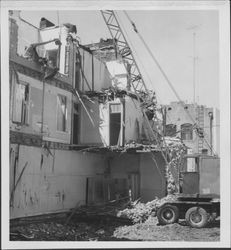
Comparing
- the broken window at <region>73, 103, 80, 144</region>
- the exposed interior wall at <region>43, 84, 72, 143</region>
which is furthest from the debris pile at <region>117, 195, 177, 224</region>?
the broken window at <region>73, 103, 80, 144</region>

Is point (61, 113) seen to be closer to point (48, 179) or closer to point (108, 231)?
point (48, 179)

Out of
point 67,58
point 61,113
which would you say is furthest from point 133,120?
point 67,58

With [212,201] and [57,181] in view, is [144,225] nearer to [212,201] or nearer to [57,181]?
[212,201]

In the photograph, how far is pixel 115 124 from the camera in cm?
1770

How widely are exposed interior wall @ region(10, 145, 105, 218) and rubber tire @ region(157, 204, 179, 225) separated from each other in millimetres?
3646

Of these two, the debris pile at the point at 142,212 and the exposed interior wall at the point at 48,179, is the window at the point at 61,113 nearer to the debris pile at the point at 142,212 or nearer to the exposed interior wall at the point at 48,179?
the exposed interior wall at the point at 48,179

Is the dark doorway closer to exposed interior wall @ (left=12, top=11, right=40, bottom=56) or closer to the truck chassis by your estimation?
exposed interior wall @ (left=12, top=11, right=40, bottom=56)

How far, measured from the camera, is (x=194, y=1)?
979 cm

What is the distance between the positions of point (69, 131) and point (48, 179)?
2.41m

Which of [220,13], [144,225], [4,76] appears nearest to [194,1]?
[220,13]

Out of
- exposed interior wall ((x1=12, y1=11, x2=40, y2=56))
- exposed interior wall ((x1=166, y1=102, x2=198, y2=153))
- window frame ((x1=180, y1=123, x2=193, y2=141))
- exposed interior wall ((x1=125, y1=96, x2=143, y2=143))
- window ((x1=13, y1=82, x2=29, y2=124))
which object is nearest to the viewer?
window ((x1=13, y1=82, x2=29, y2=124))

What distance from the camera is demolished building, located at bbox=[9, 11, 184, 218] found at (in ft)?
40.9

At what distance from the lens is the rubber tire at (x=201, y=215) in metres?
12.6

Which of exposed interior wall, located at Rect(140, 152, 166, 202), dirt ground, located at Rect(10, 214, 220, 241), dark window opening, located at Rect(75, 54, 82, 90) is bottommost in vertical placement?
dirt ground, located at Rect(10, 214, 220, 241)
